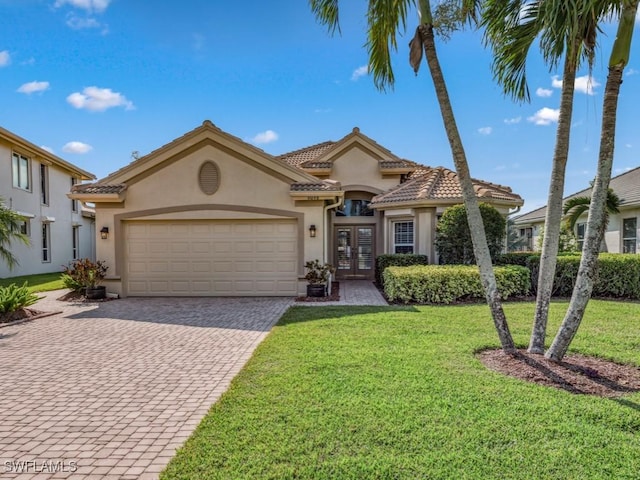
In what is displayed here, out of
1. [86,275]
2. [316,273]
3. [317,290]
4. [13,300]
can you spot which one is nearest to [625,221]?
[316,273]

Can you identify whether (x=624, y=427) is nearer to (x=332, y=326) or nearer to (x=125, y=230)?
(x=332, y=326)

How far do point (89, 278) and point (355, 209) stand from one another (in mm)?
11432

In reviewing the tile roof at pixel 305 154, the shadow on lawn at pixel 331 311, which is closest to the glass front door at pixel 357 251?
the tile roof at pixel 305 154

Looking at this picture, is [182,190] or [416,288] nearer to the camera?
[416,288]

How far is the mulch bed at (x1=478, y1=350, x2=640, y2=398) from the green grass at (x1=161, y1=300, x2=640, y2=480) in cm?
25

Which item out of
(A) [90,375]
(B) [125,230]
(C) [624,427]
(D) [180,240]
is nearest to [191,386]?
(A) [90,375]

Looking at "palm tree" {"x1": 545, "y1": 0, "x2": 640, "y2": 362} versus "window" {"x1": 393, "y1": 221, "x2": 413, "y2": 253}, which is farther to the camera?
"window" {"x1": 393, "y1": 221, "x2": 413, "y2": 253}

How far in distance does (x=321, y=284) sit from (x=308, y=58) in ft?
28.1

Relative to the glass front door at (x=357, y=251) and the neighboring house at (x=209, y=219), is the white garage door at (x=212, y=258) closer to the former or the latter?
the neighboring house at (x=209, y=219)

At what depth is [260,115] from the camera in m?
18.5

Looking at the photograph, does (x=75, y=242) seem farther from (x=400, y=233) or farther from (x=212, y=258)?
(x=400, y=233)

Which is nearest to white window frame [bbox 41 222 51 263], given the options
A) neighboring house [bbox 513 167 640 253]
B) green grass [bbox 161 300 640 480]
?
green grass [bbox 161 300 640 480]

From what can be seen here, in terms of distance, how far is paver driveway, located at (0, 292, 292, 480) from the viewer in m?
3.66

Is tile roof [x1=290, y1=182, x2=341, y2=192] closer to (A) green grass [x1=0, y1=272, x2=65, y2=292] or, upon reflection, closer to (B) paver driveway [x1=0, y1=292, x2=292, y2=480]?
(B) paver driveway [x1=0, y1=292, x2=292, y2=480]
